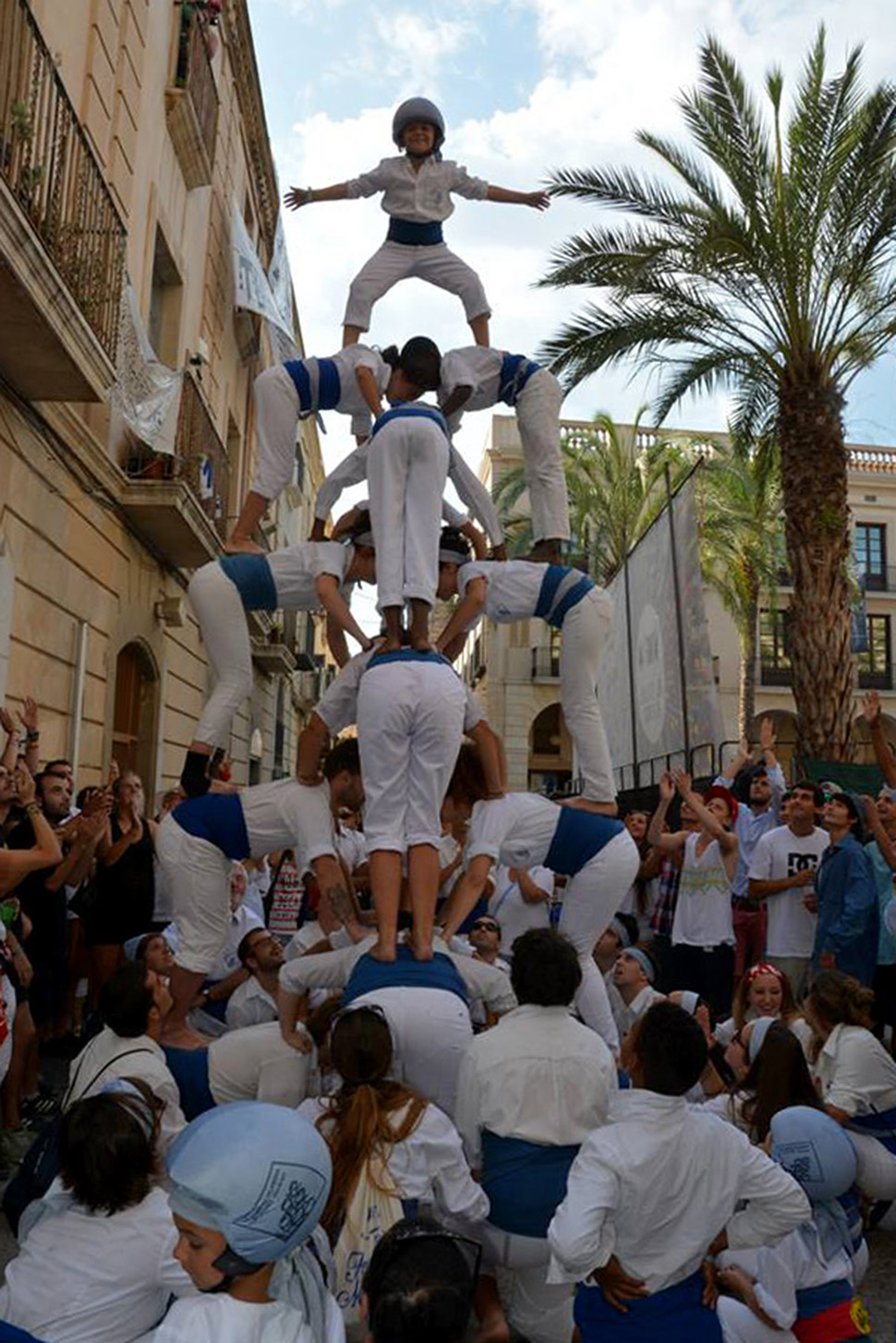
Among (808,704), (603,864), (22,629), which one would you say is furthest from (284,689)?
(603,864)

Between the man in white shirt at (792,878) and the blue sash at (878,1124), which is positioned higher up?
the man in white shirt at (792,878)

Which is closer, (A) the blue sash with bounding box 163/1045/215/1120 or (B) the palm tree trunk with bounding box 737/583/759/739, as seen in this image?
(A) the blue sash with bounding box 163/1045/215/1120

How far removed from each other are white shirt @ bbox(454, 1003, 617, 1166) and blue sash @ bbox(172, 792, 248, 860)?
1877mm

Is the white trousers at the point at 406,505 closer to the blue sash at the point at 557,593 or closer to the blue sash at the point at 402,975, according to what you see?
the blue sash at the point at 557,593

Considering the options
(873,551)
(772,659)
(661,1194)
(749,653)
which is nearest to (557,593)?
(661,1194)

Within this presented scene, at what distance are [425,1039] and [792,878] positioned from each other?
3.74 metres

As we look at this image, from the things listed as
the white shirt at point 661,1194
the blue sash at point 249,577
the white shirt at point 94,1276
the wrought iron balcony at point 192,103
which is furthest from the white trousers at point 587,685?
the wrought iron balcony at point 192,103

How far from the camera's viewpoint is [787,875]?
7375 millimetres

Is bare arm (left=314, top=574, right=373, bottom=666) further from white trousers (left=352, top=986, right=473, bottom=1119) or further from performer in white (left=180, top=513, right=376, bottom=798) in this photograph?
white trousers (left=352, top=986, right=473, bottom=1119)

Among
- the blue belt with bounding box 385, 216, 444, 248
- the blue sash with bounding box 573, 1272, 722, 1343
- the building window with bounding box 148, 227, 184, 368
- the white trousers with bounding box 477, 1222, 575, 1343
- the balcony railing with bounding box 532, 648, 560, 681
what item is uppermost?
the building window with bounding box 148, 227, 184, 368

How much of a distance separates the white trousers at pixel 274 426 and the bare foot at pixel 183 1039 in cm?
251

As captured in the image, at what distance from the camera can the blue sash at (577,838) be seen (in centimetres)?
540

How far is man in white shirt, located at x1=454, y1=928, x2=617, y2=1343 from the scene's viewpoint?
11.7 feet

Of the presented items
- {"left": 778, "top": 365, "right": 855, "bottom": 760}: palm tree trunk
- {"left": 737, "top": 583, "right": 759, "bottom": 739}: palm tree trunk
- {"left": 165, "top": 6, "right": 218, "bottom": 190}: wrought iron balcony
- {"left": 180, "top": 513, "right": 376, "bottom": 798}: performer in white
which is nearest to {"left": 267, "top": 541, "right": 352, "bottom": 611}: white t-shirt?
{"left": 180, "top": 513, "right": 376, "bottom": 798}: performer in white
